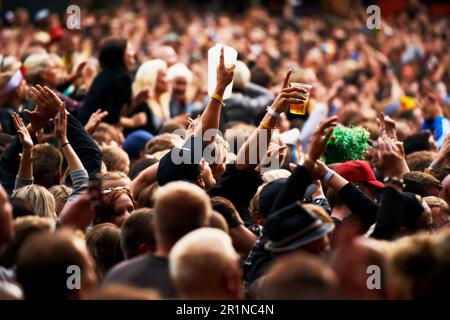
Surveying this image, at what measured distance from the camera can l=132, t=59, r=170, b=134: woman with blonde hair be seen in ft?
32.6

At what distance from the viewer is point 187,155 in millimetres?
5766

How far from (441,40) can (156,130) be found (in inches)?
572

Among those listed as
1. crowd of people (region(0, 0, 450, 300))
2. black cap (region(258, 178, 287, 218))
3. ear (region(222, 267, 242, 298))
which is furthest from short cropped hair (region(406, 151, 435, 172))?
ear (region(222, 267, 242, 298))

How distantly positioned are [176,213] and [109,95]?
4.46 m

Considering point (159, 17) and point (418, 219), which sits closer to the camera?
point (418, 219)

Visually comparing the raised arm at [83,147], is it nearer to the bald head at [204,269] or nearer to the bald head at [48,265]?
the bald head at [48,265]

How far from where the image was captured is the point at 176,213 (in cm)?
462

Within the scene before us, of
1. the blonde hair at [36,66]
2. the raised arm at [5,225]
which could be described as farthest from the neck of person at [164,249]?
the blonde hair at [36,66]

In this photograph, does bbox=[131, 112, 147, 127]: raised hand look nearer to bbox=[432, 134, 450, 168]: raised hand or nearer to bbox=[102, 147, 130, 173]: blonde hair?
bbox=[102, 147, 130, 173]: blonde hair

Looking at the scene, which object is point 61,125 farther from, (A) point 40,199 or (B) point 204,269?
(B) point 204,269

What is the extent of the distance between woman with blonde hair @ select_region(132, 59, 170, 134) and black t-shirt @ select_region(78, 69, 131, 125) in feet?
2.15
